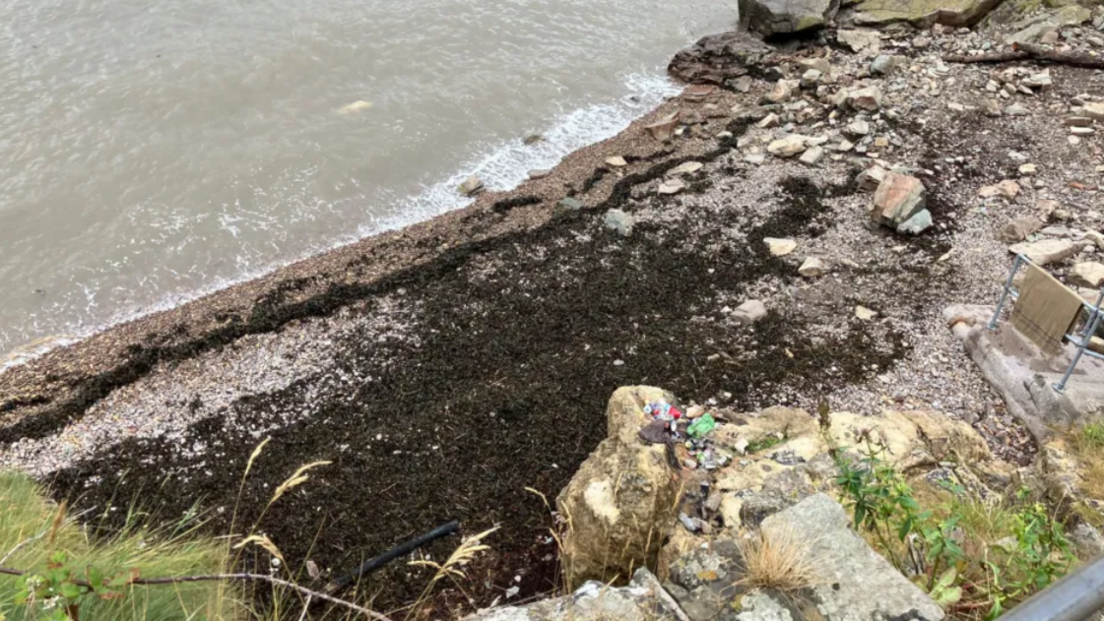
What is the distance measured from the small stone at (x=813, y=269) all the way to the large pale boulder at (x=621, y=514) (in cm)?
403

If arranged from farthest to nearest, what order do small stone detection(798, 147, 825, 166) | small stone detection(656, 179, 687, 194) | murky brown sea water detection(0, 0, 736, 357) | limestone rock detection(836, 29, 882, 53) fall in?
1. limestone rock detection(836, 29, 882, 53)
2. small stone detection(798, 147, 825, 166)
3. small stone detection(656, 179, 687, 194)
4. murky brown sea water detection(0, 0, 736, 357)

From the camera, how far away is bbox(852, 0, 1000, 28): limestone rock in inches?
498

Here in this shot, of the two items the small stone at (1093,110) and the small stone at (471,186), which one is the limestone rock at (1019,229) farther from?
the small stone at (471,186)

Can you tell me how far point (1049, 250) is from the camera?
6.89 m

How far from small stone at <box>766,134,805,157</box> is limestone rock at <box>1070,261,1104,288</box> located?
3752 millimetres

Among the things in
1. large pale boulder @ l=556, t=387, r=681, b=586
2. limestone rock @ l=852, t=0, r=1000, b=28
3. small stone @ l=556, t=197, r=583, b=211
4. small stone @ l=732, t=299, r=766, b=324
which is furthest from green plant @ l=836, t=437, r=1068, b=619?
limestone rock @ l=852, t=0, r=1000, b=28

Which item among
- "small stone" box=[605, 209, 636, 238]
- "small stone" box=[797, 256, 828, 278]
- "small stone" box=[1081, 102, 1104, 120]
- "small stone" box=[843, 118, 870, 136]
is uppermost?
"small stone" box=[1081, 102, 1104, 120]

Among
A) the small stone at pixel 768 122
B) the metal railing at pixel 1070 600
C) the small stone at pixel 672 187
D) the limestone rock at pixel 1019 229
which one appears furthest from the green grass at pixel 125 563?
the small stone at pixel 768 122

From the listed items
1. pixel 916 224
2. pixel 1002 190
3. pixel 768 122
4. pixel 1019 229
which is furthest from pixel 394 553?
pixel 768 122

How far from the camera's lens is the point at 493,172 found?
10.4 metres

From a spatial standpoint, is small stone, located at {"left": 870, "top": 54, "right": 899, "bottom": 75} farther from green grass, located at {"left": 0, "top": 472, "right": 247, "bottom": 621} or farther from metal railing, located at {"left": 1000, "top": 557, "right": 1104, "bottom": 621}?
metal railing, located at {"left": 1000, "top": 557, "right": 1104, "bottom": 621}

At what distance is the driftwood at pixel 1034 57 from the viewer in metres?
10.7

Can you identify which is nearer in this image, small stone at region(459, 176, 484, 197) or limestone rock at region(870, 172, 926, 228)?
limestone rock at region(870, 172, 926, 228)

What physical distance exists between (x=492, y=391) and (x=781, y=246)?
12.2ft
